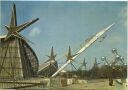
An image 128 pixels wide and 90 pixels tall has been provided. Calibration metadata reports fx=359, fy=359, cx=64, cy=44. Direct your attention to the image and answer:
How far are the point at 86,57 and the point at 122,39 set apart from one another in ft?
3.63

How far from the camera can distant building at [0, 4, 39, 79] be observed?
10234mm

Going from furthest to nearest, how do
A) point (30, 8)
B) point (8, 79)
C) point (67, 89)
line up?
point (8, 79)
point (67, 89)
point (30, 8)

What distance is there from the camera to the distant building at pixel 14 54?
10234 mm

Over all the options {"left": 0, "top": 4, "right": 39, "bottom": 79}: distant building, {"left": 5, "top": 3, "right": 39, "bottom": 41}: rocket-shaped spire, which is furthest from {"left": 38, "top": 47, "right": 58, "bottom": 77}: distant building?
{"left": 5, "top": 3, "right": 39, "bottom": 41}: rocket-shaped spire

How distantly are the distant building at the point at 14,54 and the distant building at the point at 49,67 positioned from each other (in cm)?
39

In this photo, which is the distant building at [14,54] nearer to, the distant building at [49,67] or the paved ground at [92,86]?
the distant building at [49,67]

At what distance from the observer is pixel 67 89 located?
29.8ft

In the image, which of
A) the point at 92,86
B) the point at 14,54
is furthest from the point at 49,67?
the point at 14,54

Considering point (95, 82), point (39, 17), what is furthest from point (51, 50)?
point (95, 82)

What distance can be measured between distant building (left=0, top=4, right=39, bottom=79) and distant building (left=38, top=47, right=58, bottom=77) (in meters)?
0.39

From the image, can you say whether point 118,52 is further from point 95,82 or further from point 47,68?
point 47,68

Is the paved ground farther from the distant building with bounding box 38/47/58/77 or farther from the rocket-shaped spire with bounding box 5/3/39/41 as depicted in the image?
the rocket-shaped spire with bounding box 5/3/39/41

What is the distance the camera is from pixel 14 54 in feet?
38.8

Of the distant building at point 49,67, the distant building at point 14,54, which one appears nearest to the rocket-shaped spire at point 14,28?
the distant building at point 14,54
